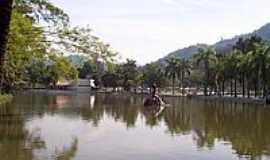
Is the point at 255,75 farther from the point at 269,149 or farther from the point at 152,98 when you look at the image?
the point at 269,149

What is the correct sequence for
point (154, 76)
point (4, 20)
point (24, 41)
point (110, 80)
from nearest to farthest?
point (4, 20) < point (24, 41) < point (154, 76) < point (110, 80)

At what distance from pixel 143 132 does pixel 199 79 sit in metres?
88.0

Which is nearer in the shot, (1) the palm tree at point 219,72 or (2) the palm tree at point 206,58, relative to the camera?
(1) the palm tree at point 219,72

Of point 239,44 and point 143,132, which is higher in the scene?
point 239,44

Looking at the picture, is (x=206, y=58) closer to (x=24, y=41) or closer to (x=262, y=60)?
(x=262, y=60)

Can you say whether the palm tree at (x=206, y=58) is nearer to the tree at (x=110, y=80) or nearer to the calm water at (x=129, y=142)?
the tree at (x=110, y=80)

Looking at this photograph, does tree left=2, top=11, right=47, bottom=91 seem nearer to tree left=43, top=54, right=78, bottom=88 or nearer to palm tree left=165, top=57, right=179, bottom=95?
tree left=43, top=54, right=78, bottom=88

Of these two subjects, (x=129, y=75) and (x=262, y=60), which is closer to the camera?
(x=262, y=60)

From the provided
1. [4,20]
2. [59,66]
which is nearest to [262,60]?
[59,66]

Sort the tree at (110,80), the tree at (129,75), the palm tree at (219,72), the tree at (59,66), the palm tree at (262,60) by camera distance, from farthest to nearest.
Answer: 1. the tree at (110,80)
2. the tree at (129,75)
3. the palm tree at (219,72)
4. the palm tree at (262,60)
5. the tree at (59,66)

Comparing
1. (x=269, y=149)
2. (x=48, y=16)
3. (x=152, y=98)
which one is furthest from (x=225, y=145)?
(x=152, y=98)

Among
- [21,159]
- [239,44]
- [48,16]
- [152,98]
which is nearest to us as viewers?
[48,16]

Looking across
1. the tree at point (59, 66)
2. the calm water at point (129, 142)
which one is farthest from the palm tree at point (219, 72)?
the tree at point (59, 66)

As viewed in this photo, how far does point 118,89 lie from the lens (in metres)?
121
